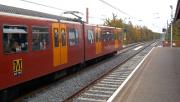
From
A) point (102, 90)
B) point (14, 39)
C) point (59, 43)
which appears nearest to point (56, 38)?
point (59, 43)

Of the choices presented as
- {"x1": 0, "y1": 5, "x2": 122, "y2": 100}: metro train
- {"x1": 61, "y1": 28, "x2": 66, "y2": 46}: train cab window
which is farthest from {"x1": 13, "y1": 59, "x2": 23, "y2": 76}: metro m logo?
{"x1": 61, "y1": 28, "x2": 66, "y2": 46}: train cab window

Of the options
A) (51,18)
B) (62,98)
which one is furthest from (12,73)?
(51,18)

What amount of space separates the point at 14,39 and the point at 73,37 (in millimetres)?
7052

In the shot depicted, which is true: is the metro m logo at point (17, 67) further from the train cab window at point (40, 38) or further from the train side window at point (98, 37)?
the train side window at point (98, 37)

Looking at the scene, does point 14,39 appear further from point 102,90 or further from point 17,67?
point 102,90

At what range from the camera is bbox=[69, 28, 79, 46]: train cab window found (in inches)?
690

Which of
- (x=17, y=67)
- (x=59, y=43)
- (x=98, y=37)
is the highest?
(x=98, y=37)

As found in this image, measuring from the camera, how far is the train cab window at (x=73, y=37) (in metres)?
17.5

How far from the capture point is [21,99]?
12.0 meters

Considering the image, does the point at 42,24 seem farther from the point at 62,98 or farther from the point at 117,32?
the point at 117,32

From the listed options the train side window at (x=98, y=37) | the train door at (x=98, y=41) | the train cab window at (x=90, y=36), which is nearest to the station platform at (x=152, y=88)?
the train cab window at (x=90, y=36)

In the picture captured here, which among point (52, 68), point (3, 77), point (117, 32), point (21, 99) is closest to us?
point (3, 77)

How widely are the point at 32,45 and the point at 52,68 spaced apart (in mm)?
2456

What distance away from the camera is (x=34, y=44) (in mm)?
12758
